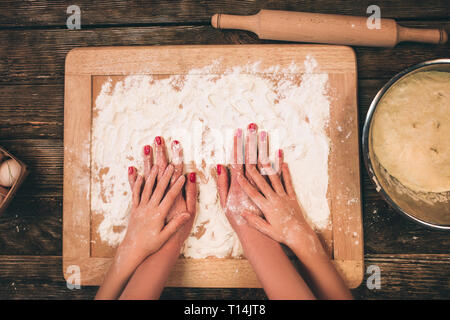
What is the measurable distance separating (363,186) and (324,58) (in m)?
0.33

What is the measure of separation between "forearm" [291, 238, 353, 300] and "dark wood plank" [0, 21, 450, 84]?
448mm

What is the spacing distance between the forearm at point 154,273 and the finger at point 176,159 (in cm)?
15

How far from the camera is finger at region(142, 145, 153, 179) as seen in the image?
2.16 ft

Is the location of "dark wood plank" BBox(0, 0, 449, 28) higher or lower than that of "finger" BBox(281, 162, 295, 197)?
higher

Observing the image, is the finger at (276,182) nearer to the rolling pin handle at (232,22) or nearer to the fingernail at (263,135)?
the fingernail at (263,135)

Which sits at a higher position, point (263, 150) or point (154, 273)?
point (263, 150)

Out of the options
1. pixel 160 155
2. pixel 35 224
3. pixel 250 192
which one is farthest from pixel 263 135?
pixel 35 224

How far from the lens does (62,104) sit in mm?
700

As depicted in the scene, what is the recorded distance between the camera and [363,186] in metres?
0.67

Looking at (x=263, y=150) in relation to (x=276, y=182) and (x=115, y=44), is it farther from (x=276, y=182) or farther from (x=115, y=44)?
(x=115, y=44)

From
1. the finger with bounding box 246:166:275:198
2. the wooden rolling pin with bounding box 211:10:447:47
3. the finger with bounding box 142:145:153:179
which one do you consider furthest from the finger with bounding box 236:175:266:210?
the wooden rolling pin with bounding box 211:10:447:47

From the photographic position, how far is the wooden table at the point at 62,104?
0.67 m

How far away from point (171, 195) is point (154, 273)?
18 cm

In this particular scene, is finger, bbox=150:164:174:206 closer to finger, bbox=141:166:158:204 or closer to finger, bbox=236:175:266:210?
finger, bbox=141:166:158:204
